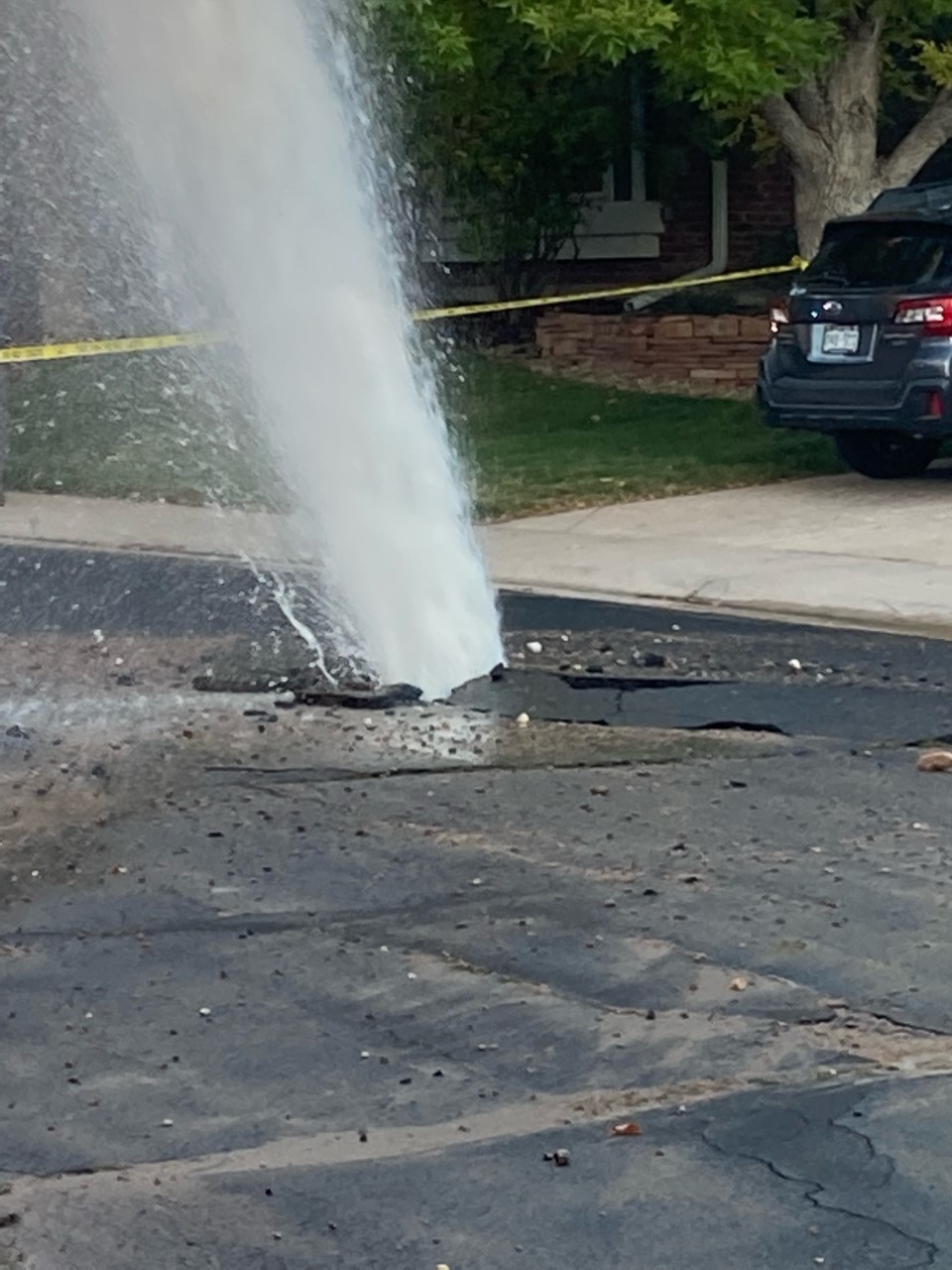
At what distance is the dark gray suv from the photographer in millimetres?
13508

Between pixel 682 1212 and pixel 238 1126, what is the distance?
1007mm

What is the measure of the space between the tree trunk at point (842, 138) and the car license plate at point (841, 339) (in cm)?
355

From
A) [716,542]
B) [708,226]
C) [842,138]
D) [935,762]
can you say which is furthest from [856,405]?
[708,226]

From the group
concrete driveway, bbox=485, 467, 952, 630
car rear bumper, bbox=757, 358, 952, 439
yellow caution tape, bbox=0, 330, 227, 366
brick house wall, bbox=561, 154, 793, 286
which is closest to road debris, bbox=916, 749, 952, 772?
concrete driveway, bbox=485, 467, 952, 630

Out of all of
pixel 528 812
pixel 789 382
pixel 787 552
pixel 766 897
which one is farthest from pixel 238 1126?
pixel 789 382

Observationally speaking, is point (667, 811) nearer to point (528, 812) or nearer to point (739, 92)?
point (528, 812)


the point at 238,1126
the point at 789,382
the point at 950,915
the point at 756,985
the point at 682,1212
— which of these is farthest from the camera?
the point at 789,382

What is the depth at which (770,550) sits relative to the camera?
12.3 metres

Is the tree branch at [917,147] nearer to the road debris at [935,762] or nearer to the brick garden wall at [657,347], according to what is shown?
the brick garden wall at [657,347]

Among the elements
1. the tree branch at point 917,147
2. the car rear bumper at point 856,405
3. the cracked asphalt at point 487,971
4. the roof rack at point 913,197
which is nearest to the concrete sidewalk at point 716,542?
the car rear bumper at point 856,405

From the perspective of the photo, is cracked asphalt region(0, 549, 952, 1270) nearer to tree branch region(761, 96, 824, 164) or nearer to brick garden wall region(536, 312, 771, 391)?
tree branch region(761, 96, 824, 164)

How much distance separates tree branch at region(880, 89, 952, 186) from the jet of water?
7525 mm

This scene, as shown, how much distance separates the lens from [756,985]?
19.0 feet

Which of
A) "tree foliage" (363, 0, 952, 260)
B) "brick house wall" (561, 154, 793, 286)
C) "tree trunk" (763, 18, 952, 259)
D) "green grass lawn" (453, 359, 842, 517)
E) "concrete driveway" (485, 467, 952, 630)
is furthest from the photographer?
"brick house wall" (561, 154, 793, 286)
